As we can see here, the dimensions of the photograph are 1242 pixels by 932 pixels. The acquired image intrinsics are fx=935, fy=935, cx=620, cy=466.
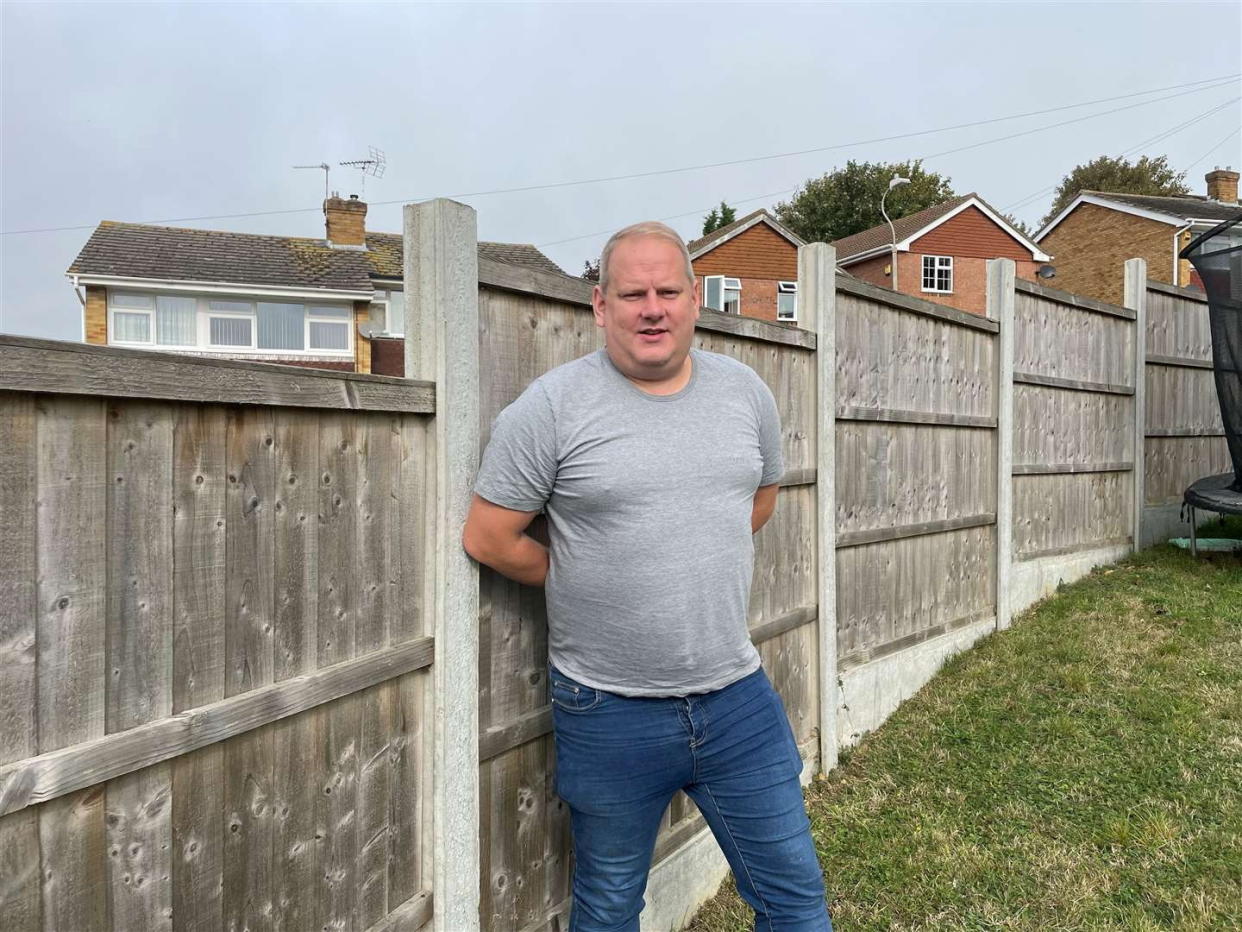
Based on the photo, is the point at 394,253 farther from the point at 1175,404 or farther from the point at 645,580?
the point at 645,580

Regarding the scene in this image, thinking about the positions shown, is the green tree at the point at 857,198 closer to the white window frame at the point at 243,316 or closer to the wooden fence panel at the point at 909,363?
the white window frame at the point at 243,316

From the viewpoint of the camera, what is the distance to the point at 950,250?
30078 mm

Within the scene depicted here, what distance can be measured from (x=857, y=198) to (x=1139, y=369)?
37137 millimetres

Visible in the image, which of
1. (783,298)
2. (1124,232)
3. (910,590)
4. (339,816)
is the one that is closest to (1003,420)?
(910,590)

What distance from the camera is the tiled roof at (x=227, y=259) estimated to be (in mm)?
24328

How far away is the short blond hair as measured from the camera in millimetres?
2105

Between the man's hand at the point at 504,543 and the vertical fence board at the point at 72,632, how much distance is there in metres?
0.81

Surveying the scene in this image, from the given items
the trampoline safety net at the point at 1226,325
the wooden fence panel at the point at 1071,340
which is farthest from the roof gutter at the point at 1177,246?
the wooden fence panel at the point at 1071,340

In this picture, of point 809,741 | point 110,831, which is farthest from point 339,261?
point 110,831

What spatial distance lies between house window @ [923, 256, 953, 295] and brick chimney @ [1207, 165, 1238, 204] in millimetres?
7659

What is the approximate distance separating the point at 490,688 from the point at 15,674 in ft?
3.98

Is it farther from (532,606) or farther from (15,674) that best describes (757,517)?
(15,674)

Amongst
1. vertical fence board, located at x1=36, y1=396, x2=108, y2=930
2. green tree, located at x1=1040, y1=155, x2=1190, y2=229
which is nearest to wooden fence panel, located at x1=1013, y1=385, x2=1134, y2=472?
vertical fence board, located at x1=36, y1=396, x2=108, y2=930

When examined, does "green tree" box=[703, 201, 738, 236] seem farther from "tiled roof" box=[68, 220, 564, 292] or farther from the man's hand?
the man's hand
